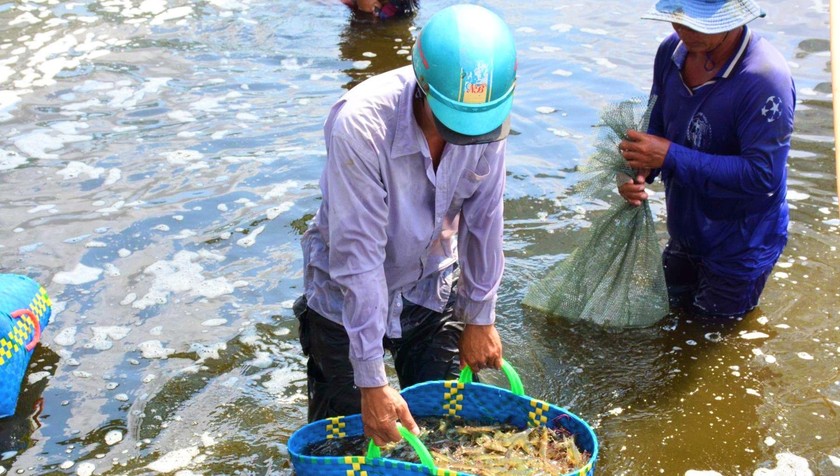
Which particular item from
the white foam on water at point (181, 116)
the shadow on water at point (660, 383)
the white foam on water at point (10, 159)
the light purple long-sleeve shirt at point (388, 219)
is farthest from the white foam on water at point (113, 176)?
the light purple long-sleeve shirt at point (388, 219)

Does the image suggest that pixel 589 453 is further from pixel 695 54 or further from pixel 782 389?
pixel 695 54

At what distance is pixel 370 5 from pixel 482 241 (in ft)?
22.8

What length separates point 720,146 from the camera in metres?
3.90

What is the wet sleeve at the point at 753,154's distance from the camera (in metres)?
3.63

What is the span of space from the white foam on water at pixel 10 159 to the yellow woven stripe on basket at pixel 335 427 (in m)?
4.34

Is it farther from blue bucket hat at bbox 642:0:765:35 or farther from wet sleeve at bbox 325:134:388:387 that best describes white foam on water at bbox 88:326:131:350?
blue bucket hat at bbox 642:0:765:35

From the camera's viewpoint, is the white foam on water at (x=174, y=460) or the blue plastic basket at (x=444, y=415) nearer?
the blue plastic basket at (x=444, y=415)

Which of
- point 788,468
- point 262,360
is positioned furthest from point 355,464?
point 788,468

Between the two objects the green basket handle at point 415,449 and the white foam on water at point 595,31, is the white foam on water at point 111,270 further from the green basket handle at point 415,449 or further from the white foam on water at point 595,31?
the white foam on water at point 595,31

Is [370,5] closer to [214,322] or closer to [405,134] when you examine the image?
[214,322]

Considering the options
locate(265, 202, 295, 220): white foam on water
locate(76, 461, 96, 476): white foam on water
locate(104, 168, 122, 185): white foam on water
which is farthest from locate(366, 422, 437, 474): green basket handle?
locate(104, 168, 122, 185): white foam on water

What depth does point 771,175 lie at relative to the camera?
370cm

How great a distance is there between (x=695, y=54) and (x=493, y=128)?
1869 mm

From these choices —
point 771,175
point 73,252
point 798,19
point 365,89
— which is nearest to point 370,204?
point 365,89
